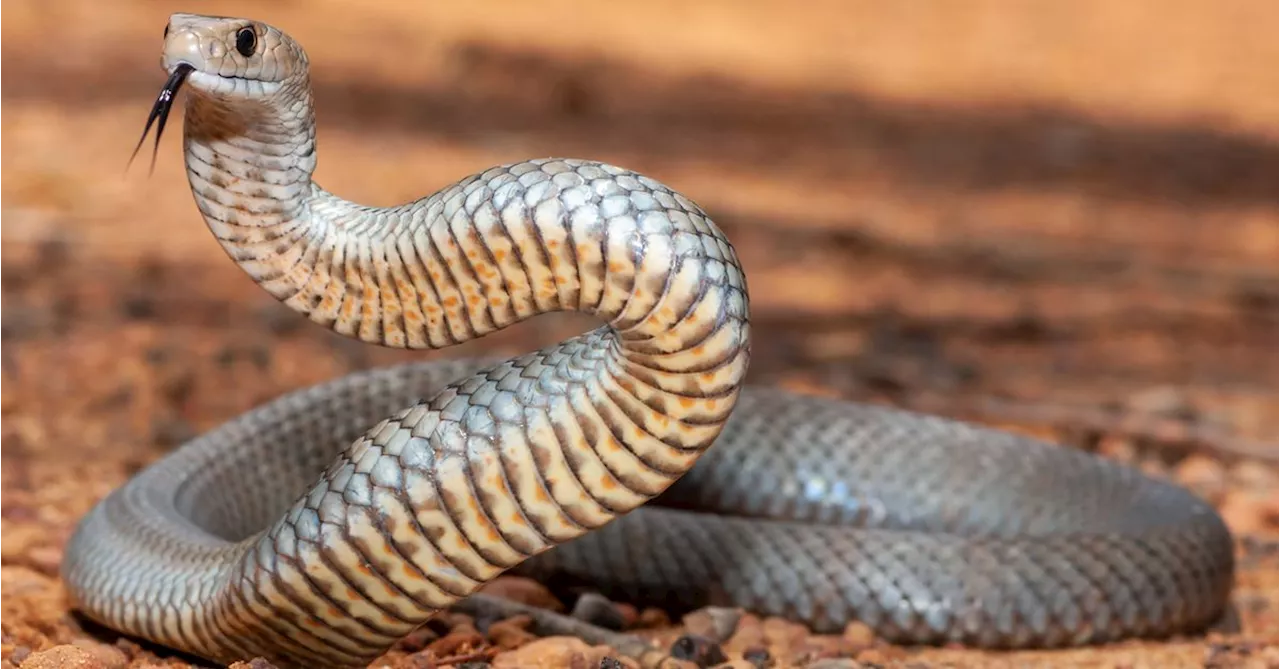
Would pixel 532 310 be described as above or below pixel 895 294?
above

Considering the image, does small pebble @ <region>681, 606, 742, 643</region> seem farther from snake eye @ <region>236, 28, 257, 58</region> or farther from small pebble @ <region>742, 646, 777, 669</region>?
snake eye @ <region>236, 28, 257, 58</region>

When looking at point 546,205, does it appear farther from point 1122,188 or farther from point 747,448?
point 1122,188

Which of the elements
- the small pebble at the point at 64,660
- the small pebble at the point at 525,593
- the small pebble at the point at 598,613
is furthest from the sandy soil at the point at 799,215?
the small pebble at the point at 525,593

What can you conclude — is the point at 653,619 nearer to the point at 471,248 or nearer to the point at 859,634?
the point at 859,634

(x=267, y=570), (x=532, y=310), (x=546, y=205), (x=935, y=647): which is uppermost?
(x=546, y=205)

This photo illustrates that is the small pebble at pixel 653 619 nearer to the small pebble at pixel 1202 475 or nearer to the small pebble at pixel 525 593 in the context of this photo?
the small pebble at pixel 525 593

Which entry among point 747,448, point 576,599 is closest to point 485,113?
point 747,448
